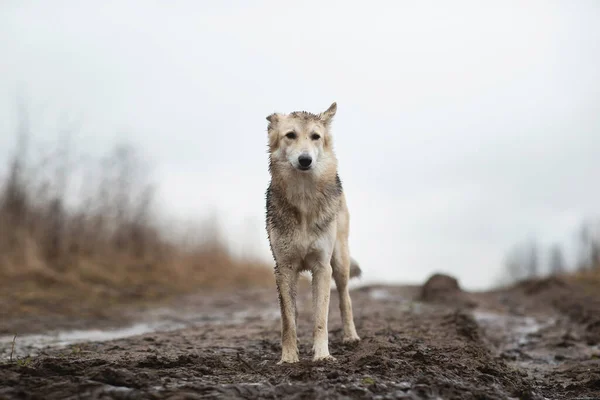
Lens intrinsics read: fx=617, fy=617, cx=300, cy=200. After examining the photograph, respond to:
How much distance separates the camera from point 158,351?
22.6 ft

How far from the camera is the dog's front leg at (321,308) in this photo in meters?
5.87

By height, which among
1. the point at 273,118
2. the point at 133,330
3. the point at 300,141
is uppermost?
the point at 273,118

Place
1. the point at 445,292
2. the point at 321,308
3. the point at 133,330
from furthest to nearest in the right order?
the point at 445,292 < the point at 133,330 < the point at 321,308

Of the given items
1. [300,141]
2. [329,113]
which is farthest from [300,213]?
[329,113]

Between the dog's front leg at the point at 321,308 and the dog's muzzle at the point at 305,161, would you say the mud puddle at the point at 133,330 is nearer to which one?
the dog's front leg at the point at 321,308

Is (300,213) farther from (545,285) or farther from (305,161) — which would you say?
(545,285)

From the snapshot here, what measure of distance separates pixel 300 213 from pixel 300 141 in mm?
713

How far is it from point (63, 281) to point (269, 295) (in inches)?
226

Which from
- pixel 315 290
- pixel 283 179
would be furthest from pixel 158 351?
pixel 283 179

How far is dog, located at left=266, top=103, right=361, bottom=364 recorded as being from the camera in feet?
19.6

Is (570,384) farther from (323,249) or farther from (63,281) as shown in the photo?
(63,281)

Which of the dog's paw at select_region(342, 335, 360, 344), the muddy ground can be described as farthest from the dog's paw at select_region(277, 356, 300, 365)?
the dog's paw at select_region(342, 335, 360, 344)

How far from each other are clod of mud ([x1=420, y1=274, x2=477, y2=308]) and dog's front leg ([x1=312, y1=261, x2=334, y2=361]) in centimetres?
851

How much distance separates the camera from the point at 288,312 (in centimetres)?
607
